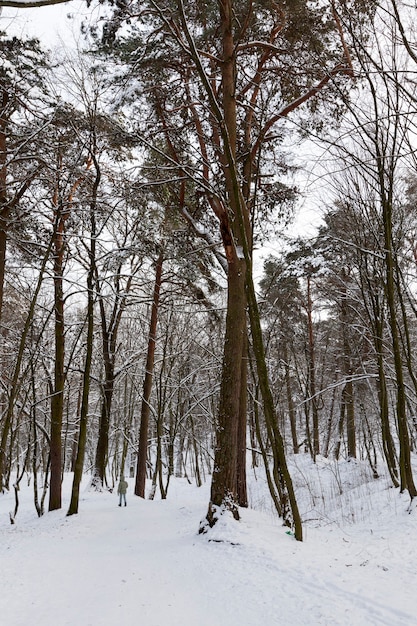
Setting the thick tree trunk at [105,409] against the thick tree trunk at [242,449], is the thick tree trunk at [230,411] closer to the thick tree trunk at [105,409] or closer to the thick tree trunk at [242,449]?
the thick tree trunk at [242,449]

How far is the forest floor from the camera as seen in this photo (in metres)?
3.29

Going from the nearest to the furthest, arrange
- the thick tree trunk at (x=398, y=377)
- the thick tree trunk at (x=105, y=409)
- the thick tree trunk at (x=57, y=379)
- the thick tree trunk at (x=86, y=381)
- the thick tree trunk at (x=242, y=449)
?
the thick tree trunk at (x=398, y=377) < the thick tree trunk at (x=242, y=449) < the thick tree trunk at (x=86, y=381) < the thick tree trunk at (x=57, y=379) < the thick tree trunk at (x=105, y=409)

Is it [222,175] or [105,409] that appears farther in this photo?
[105,409]

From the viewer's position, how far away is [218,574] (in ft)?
14.3

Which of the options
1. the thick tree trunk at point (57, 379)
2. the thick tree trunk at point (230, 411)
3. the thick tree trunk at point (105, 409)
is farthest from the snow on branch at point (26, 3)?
the thick tree trunk at point (105, 409)

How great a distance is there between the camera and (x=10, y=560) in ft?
19.1

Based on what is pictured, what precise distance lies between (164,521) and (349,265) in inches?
285

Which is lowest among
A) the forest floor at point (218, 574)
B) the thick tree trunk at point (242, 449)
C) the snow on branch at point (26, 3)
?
the forest floor at point (218, 574)

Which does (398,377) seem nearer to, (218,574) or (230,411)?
(230,411)

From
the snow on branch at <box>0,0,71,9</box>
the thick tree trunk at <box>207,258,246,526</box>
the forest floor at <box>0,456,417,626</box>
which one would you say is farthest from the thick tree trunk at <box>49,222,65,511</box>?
the snow on branch at <box>0,0,71,9</box>

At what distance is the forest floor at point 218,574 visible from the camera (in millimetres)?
3285

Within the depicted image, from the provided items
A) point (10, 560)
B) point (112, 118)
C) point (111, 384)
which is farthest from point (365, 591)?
point (111, 384)

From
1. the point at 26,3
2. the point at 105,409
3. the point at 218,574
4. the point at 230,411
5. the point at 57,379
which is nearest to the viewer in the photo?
the point at 26,3

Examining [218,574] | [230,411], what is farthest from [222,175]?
[218,574]
